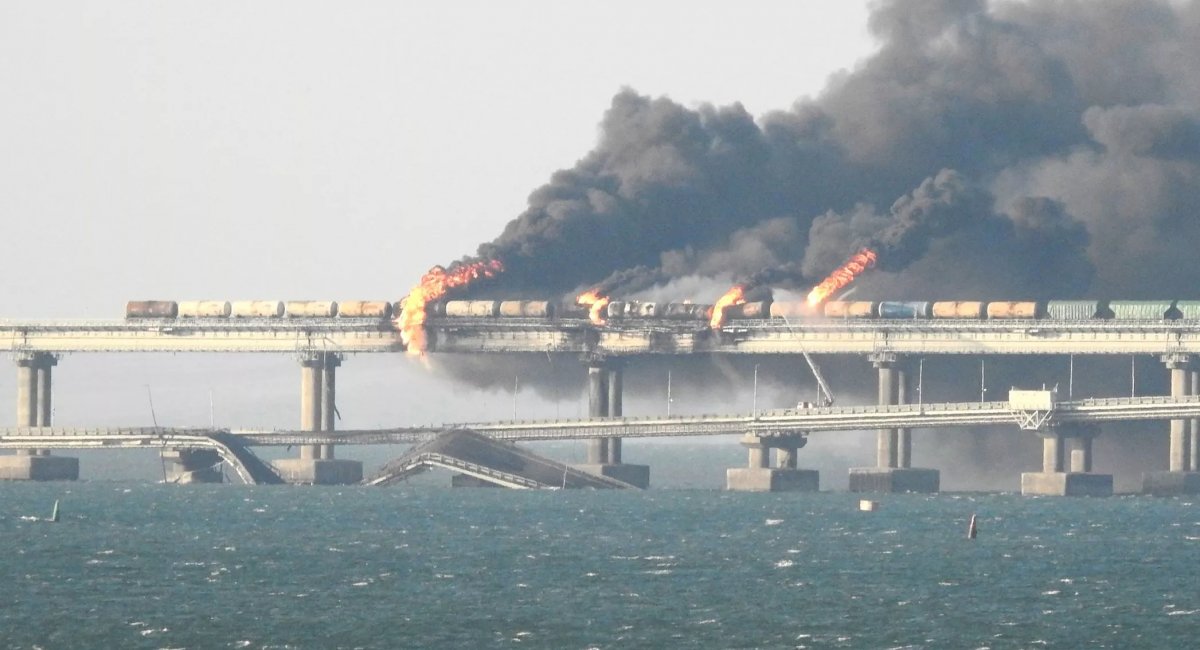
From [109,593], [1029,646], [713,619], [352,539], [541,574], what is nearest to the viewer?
[1029,646]

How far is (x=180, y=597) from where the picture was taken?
15262 cm

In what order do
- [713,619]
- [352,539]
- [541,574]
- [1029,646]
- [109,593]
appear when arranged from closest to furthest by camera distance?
[1029,646], [713,619], [109,593], [541,574], [352,539]

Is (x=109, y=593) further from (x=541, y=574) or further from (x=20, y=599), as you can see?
(x=541, y=574)

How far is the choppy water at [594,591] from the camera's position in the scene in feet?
448

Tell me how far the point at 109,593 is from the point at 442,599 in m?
18.1

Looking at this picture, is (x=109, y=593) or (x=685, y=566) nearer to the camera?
(x=109, y=593)

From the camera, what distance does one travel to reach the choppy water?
137m

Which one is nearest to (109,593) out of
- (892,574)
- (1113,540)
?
(892,574)

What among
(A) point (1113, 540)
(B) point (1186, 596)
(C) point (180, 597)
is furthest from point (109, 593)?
(A) point (1113, 540)

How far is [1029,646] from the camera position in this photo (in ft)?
439

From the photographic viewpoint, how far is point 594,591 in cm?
15775

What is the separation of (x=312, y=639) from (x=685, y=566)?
140 ft

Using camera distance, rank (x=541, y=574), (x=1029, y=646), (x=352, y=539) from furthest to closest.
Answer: (x=352, y=539), (x=541, y=574), (x=1029, y=646)

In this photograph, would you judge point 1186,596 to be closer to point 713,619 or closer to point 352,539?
point 713,619
